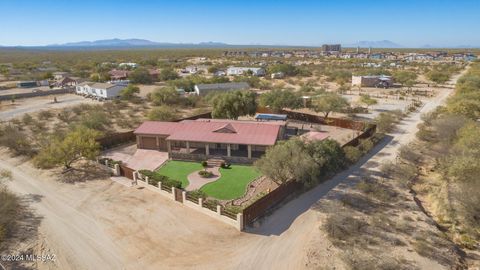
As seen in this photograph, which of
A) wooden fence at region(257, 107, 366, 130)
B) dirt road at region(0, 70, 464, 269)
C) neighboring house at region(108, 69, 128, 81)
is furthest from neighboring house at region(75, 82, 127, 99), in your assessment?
dirt road at region(0, 70, 464, 269)

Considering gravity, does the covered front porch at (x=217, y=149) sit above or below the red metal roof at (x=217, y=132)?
below

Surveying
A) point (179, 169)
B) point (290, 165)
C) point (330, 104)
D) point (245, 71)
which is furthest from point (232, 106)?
point (245, 71)

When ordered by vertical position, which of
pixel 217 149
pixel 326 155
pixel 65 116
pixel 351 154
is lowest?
pixel 217 149

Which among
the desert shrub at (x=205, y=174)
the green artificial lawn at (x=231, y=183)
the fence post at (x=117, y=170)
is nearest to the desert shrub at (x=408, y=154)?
the green artificial lawn at (x=231, y=183)

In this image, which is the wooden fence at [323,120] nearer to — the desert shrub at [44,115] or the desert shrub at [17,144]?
the desert shrub at [17,144]

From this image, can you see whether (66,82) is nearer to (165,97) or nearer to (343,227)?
(165,97)

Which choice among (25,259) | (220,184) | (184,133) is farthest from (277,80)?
(25,259)

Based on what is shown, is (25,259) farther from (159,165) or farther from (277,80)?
(277,80)
